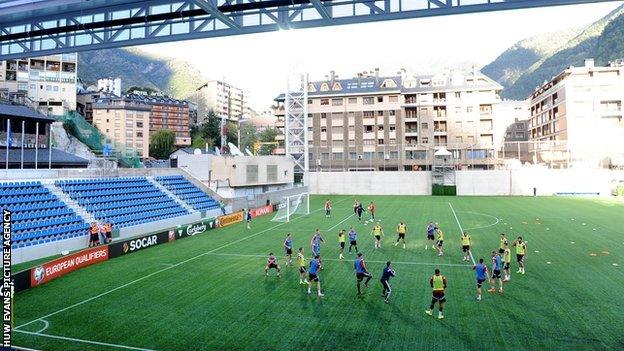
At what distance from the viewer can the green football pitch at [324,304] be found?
12031mm

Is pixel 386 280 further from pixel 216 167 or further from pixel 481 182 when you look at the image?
pixel 481 182

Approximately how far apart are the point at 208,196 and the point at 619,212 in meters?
42.2

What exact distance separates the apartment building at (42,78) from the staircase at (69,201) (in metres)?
50.4

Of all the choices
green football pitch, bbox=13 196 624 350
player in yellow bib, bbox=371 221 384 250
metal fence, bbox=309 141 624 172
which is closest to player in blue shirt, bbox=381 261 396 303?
green football pitch, bbox=13 196 624 350

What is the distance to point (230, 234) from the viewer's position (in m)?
31.6

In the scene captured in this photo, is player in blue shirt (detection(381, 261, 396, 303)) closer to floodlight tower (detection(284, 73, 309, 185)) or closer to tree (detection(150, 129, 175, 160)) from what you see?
floodlight tower (detection(284, 73, 309, 185))

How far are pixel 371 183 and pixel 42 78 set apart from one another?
6367cm

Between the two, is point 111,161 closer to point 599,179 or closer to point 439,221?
point 439,221

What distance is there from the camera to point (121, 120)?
120562 mm

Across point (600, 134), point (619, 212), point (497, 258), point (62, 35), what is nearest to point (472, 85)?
point (600, 134)

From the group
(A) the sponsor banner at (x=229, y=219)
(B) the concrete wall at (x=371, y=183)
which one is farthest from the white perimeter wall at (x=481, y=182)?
(A) the sponsor banner at (x=229, y=219)

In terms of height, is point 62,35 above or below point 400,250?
above

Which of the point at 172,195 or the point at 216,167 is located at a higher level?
the point at 216,167

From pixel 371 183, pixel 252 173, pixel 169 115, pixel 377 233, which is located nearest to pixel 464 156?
pixel 371 183
